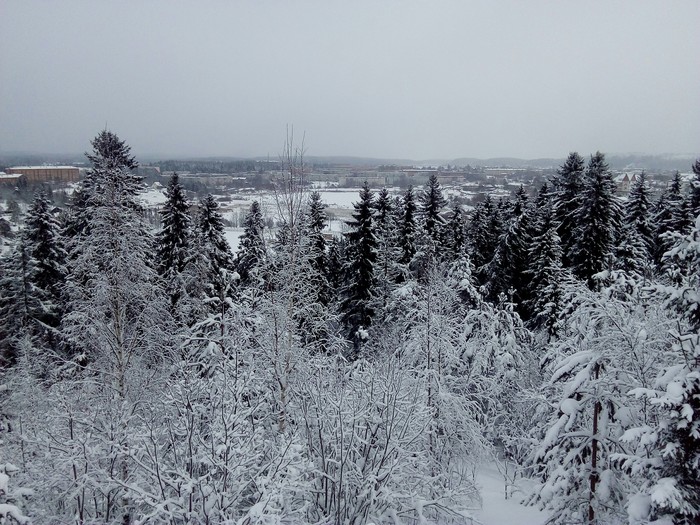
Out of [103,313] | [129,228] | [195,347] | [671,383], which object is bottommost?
[195,347]

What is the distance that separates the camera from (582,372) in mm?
7395

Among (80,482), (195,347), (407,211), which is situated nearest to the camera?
(80,482)

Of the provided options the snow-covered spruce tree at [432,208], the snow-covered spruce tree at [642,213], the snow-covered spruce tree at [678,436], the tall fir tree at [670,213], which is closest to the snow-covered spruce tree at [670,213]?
the tall fir tree at [670,213]

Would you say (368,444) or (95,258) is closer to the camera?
(368,444)

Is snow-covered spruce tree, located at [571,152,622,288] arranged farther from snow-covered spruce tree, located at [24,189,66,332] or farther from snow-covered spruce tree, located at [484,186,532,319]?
snow-covered spruce tree, located at [24,189,66,332]

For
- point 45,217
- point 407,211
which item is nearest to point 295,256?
point 407,211

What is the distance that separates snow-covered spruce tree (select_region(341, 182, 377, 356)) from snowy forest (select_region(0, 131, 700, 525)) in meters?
0.09

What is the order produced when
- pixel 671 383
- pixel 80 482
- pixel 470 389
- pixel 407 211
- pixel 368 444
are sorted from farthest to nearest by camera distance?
pixel 407 211 → pixel 470 389 → pixel 368 444 → pixel 80 482 → pixel 671 383

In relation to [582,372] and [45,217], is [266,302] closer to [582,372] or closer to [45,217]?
[582,372]

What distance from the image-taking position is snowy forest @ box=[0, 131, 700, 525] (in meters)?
6.46

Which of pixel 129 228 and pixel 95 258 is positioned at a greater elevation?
pixel 129 228

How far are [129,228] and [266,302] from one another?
4.55 m

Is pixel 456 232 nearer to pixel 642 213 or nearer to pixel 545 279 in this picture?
pixel 545 279

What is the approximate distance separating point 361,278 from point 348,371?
13.5 metres
